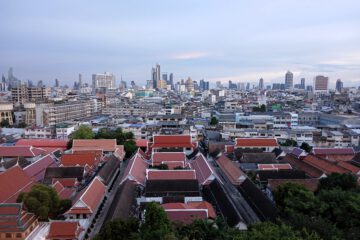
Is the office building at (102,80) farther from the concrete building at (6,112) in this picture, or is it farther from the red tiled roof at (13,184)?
the red tiled roof at (13,184)

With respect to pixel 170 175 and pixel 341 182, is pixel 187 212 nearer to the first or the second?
pixel 170 175

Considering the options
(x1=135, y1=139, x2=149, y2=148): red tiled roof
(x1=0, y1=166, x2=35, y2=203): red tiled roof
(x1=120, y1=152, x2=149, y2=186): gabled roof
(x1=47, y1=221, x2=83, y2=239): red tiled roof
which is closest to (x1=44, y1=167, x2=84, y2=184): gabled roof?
(x1=0, y1=166, x2=35, y2=203): red tiled roof

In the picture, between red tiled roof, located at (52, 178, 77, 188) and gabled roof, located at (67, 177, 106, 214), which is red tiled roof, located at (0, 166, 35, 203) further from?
gabled roof, located at (67, 177, 106, 214)

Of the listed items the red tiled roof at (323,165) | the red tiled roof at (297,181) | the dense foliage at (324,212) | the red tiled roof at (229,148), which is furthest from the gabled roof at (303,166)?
the dense foliage at (324,212)

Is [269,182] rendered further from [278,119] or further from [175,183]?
[278,119]

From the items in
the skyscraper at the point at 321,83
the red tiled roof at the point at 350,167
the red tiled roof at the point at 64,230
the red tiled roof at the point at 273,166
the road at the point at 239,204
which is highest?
the skyscraper at the point at 321,83

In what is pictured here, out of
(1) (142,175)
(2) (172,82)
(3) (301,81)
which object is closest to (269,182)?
(1) (142,175)
